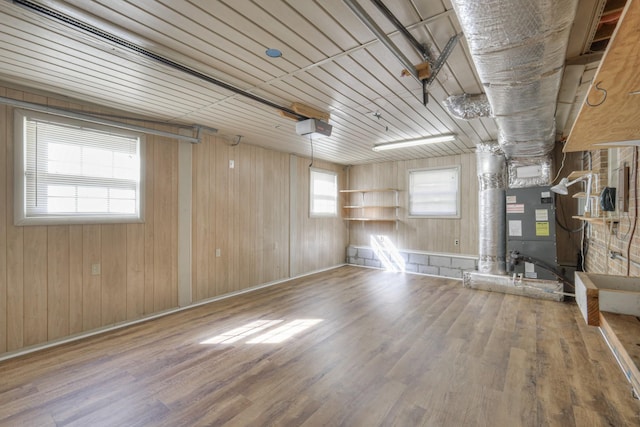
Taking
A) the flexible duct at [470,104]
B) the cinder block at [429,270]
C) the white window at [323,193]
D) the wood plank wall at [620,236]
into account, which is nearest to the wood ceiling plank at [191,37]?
the flexible duct at [470,104]

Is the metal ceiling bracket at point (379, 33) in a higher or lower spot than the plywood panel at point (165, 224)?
higher

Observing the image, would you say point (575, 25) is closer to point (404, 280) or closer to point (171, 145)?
point (171, 145)

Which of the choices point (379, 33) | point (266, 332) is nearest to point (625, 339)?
point (379, 33)

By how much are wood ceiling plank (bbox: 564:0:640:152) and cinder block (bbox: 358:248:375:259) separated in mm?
5182

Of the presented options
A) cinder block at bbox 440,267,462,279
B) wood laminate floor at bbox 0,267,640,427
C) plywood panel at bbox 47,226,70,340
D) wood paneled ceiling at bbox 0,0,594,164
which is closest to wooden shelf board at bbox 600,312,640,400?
wood laminate floor at bbox 0,267,640,427

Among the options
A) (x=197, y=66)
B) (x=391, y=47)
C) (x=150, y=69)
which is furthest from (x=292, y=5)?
(x=150, y=69)

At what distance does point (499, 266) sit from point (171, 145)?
17.0 ft

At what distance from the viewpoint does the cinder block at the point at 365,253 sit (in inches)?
259

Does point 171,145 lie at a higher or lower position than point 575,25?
lower

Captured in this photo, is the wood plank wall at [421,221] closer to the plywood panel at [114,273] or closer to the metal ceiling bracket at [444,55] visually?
the metal ceiling bracket at [444,55]

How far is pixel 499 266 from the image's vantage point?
4.62 meters

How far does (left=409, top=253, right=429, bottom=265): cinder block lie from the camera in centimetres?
576

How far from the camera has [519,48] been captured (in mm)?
1430

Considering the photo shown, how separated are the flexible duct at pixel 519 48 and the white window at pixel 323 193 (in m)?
4.04
